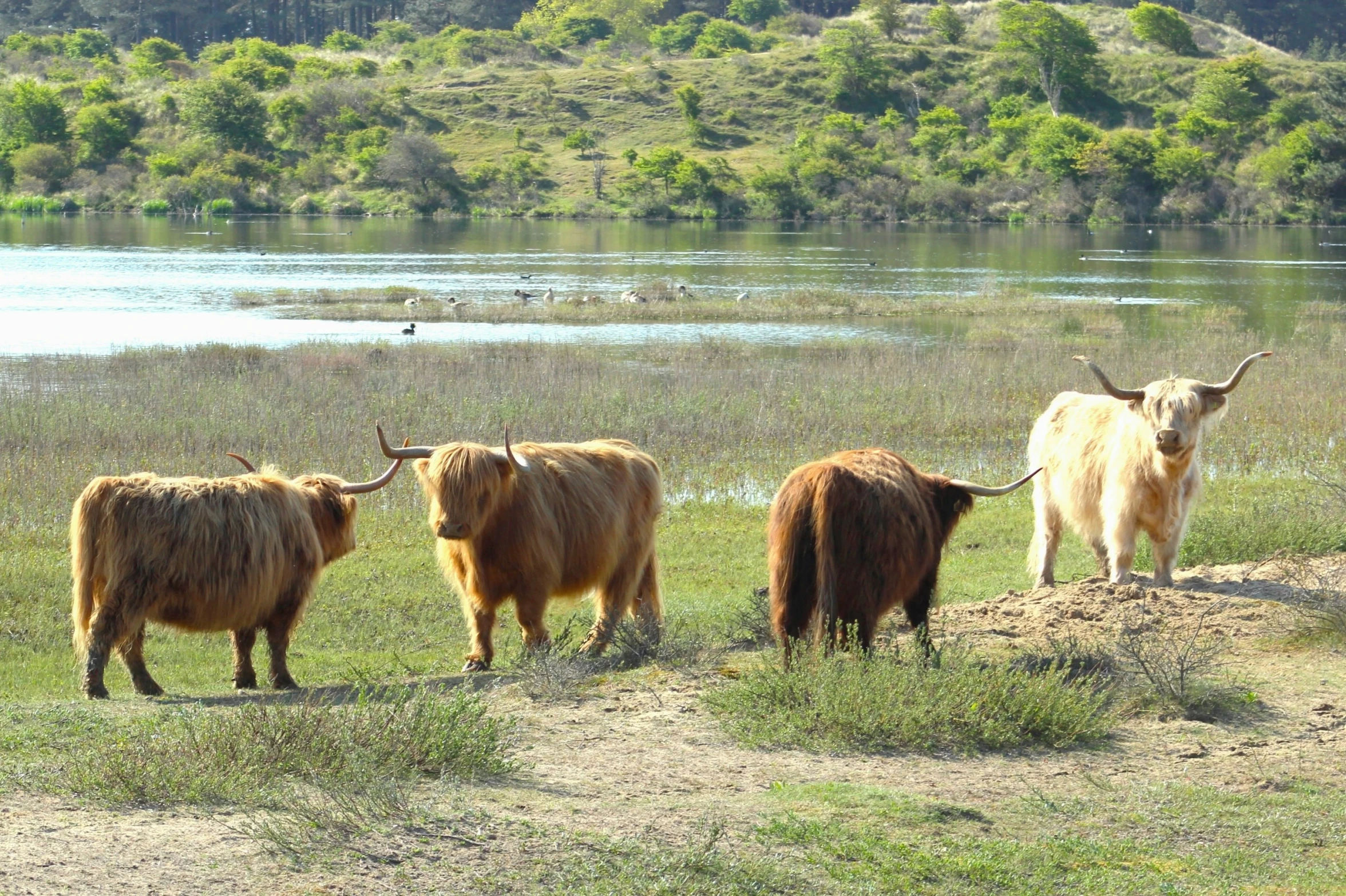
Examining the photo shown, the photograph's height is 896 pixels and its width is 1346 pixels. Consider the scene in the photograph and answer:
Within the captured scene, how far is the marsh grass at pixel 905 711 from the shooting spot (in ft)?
21.2

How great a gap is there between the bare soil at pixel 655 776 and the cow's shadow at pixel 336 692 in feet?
1.30

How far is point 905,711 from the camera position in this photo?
6.46 m

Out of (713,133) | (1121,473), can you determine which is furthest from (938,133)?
(1121,473)

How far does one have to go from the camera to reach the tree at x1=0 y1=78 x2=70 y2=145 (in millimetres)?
108625

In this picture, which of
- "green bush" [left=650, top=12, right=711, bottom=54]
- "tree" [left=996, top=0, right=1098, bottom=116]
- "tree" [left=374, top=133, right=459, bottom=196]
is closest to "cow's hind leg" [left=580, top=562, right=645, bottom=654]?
"tree" [left=374, top=133, right=459, bottom=196]

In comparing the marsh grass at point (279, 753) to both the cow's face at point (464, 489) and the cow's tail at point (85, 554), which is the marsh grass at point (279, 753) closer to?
the cow's face at point (464, 489)

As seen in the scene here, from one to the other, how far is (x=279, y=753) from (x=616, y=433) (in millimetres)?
12946

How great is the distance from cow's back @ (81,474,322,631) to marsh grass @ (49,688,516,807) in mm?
1765

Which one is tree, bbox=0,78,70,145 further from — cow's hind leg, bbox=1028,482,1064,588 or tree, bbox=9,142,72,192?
cow's hind leg, bbox=1028,482,1064,588

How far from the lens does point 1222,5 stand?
612ft

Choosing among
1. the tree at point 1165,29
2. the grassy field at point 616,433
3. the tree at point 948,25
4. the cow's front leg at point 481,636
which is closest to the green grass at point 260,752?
the cow's front leg at point 481,636

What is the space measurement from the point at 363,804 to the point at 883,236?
76.7 metres

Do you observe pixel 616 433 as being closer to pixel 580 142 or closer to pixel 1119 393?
pixel 1119 393

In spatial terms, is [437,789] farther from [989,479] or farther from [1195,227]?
[1195,227]
